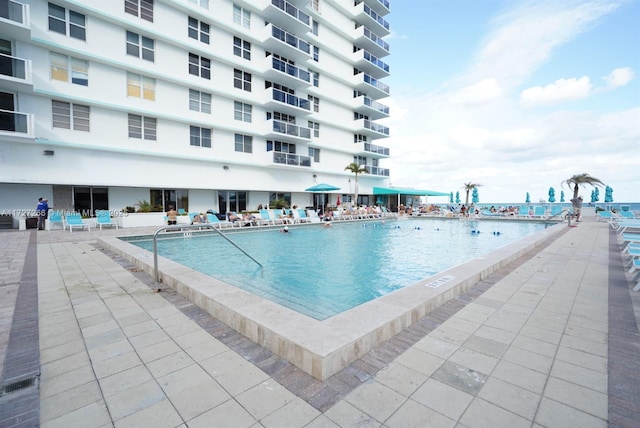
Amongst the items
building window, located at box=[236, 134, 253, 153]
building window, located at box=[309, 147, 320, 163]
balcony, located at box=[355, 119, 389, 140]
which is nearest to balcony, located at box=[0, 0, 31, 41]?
building window, located at box=[236, 134, 253, 153]

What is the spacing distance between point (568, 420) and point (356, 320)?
5.62 ft

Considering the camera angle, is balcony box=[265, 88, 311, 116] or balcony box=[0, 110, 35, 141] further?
balcony box=[265, 88, 311, 116]

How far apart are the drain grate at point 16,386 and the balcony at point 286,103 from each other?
71.3 ft

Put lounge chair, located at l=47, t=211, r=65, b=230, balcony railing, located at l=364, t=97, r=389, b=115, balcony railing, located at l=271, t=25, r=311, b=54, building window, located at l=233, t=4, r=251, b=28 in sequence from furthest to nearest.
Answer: balcony railing, located at l=364, t=97, r=389, b=115, balcony railing, located at l=271, t=25, r=311, b=54, building window, located at l=233, t=4, r=251, b=28, lounge chair, located at l=47, t=211, r=65, b=230

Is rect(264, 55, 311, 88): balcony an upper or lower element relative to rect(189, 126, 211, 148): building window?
upper

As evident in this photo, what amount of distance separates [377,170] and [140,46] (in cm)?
2439

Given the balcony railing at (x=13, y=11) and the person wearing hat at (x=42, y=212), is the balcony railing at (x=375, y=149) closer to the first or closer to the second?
the balcony railing at (x=13, y=11)

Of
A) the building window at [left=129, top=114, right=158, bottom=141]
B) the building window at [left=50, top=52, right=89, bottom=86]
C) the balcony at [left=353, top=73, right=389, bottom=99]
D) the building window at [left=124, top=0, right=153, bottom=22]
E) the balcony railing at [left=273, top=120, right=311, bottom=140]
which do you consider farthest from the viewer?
the balcony at [left=353, top=73, right=389, bottom=99]

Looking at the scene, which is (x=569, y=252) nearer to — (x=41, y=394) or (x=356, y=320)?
(x=356, y=320)

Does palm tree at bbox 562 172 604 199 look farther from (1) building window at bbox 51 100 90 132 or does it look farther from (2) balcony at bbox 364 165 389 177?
(1) building window at bbox 51 100 90 132

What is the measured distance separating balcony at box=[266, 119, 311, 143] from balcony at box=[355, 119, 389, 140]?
8577 mm

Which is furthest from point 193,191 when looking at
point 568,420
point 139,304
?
point 568,420

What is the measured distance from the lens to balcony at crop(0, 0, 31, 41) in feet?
39.0

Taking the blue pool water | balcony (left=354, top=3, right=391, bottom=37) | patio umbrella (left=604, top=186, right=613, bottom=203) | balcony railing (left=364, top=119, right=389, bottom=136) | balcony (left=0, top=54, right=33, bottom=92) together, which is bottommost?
the blue pool water
